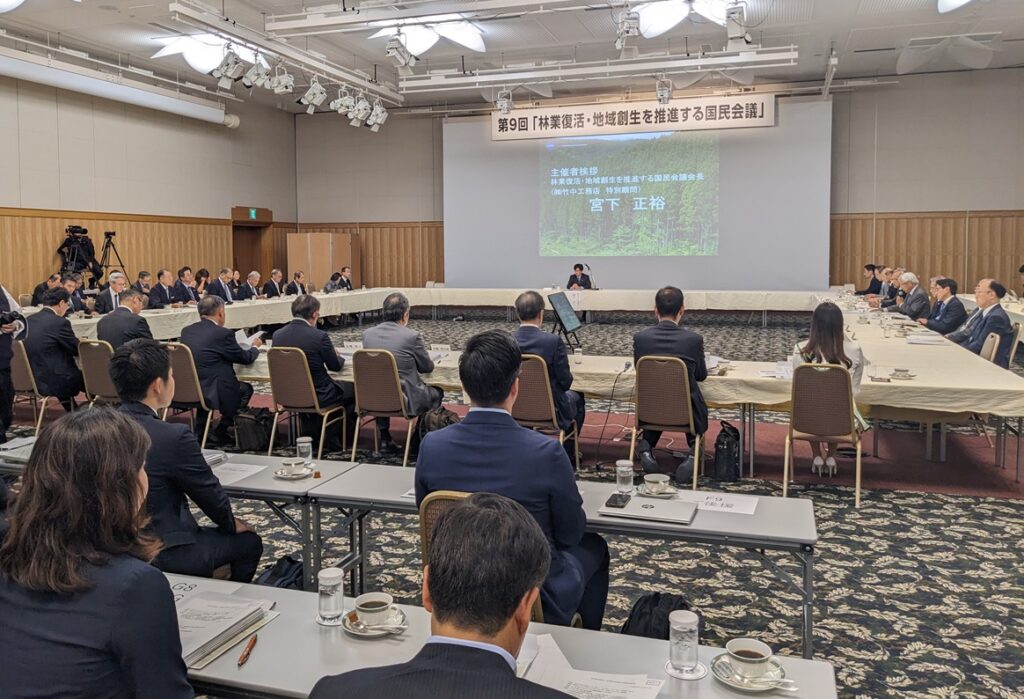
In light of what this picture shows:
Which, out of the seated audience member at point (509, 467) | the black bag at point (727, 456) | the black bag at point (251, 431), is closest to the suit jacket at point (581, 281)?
the black bag at point (251, 431)

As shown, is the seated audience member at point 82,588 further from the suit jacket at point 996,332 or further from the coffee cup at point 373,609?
the suit jacket at point 996,332

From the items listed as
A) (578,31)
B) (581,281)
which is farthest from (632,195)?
(578,31)

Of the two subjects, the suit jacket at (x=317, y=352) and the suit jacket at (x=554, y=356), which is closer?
the suit jacket at (x=554, y=356)

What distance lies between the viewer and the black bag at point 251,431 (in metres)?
6.48

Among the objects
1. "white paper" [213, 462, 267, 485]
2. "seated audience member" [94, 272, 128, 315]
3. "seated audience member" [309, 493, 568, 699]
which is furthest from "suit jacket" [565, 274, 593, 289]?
"seated audience member" [309, 493, 568, 699]

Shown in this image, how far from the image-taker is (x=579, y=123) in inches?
671

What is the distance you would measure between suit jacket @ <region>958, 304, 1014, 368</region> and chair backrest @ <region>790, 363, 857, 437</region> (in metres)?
2.54

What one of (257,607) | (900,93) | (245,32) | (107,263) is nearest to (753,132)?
(900,93)

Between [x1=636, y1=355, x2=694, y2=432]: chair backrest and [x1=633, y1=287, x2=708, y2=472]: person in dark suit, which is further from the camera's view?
[x1=633, y1=287, x2=708, y2=472]: person in dark suit

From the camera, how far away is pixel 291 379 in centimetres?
612

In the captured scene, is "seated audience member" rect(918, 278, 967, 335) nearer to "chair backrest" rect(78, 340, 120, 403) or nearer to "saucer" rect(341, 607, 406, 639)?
"chair backrest" rect(78, 340, 120, 403)

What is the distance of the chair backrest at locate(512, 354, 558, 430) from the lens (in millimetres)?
5379

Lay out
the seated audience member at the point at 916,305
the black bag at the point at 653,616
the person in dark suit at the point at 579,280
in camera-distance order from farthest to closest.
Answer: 1. the person in dark suit at the point at 579,280
2. the seated audience member at the point at 916,305
3. the black bag at the point at 653,616

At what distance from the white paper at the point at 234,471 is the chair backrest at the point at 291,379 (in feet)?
7.65
